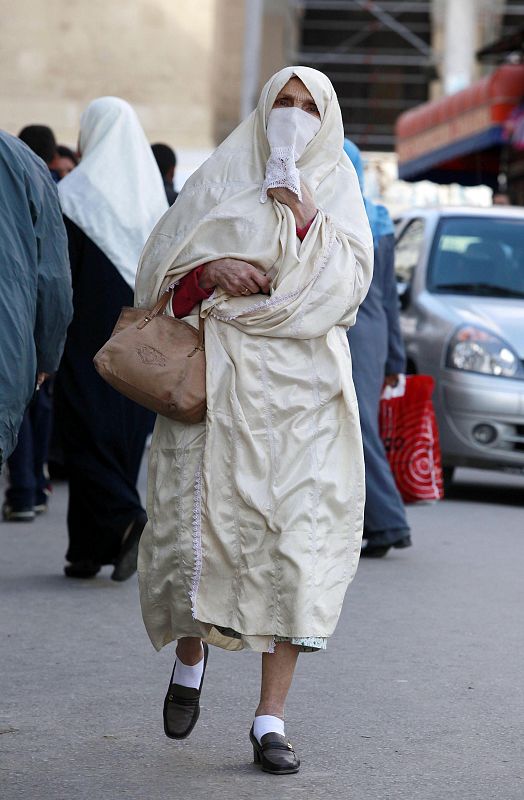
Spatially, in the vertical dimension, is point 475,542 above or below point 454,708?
below

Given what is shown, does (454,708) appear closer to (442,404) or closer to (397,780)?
(397,780)

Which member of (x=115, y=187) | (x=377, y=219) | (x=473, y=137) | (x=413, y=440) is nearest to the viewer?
(x=115, y=187)

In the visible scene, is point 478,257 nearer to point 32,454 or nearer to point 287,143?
point 32,454

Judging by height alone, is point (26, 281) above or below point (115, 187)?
above

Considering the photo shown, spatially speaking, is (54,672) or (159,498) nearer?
(159,498)

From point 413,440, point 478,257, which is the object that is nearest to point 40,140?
point 413,440

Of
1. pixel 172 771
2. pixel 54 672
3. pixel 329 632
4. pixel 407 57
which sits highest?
pixel 329 632

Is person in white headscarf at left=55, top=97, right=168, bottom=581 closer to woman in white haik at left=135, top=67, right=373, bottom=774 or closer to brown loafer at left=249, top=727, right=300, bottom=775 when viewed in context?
woman in white haik at left=135, top=67, right=373, bottom=774

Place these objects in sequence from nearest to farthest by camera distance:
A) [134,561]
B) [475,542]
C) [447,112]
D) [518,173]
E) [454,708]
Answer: [454,708] → [134,561] → [475,542] → [518,173] → [447,112]

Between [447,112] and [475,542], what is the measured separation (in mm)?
14910

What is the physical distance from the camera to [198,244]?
174 inches

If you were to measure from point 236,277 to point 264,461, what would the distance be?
46 cm

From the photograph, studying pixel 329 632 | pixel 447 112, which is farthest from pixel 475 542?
pixel 447 112

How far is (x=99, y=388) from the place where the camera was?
7.10 m
